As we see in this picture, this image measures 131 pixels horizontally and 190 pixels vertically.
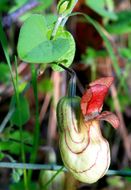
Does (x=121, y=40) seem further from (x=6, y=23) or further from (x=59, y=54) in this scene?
(x=59, y=54)

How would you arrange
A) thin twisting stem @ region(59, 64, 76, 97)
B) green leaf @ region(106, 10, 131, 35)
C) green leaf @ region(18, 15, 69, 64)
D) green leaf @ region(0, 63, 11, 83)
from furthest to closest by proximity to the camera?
green leaf @ region(106, 10, 131, 35)
green leaf @ region(0, 63, 11, 83)
thin twisting stem @ region(59, 64, 76, 97)
green leaf @ region(18, 15, 69, 64)

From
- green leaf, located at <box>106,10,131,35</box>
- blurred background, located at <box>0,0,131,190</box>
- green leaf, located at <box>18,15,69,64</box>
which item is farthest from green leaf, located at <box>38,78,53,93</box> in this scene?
green leaf, located at <box>18,15,69,64</box>

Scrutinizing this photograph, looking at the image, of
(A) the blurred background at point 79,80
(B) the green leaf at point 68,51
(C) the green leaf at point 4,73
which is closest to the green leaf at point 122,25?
(A) the blurred background at point 79,80

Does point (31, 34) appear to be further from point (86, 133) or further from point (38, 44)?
point (86, 133)

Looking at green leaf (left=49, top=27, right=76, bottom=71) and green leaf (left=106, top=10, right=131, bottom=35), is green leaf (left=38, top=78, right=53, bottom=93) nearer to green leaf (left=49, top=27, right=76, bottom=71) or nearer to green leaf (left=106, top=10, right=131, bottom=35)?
green leaf (left=106, top=10, right=131, bottom=35)

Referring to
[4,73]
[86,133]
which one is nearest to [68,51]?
[86,133]

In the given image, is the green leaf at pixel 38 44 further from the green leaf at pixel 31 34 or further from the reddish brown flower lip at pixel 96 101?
the reddish brown flower lip at pixel 96 101

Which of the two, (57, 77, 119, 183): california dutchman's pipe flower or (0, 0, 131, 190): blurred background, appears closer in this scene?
(57, 77, 119, 183): california dutchman's pipe flower
